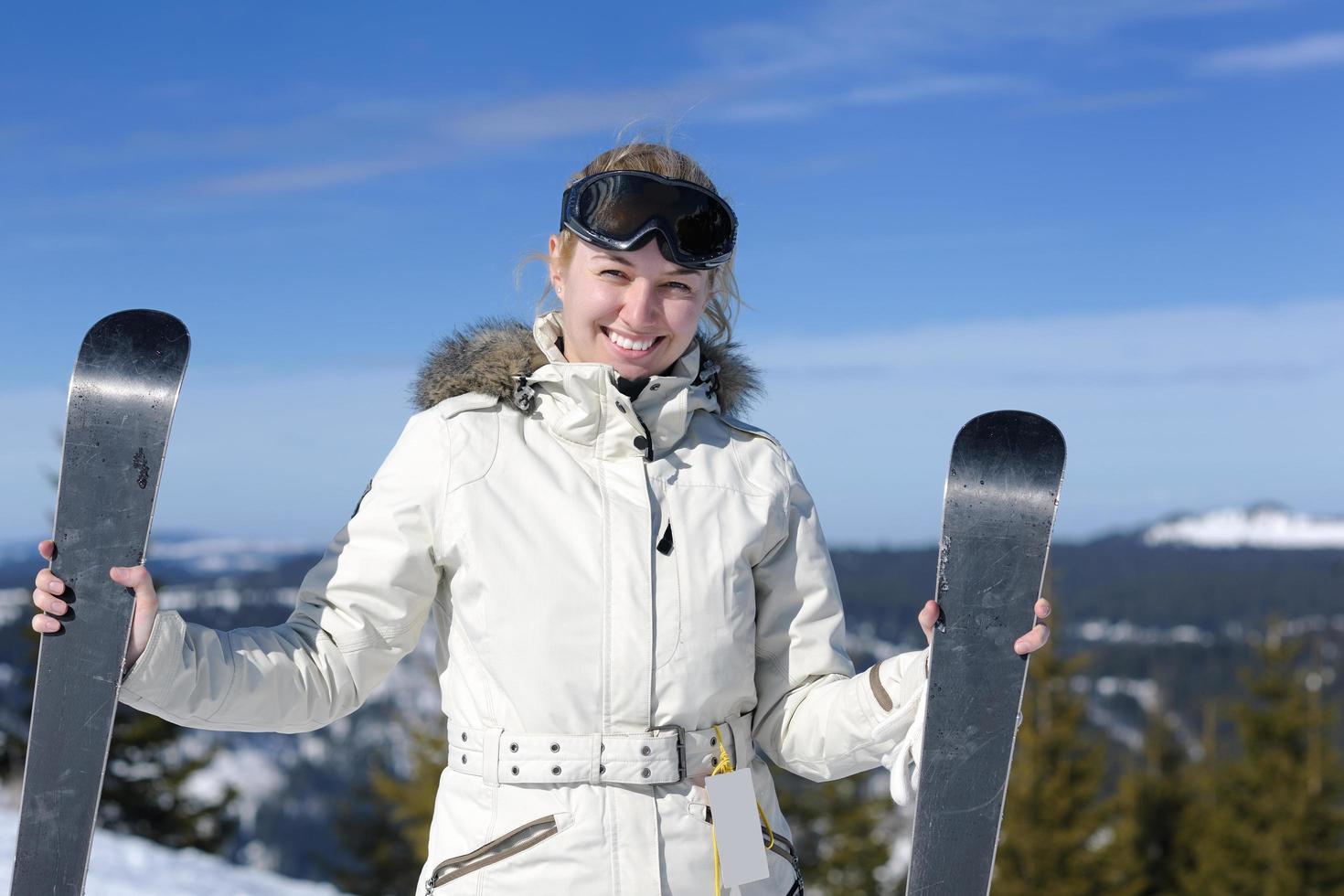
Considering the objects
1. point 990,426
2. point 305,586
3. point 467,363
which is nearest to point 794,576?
point 990,426

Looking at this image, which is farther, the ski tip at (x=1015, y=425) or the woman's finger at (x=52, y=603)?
the ski tip at (x=1015, y=425)

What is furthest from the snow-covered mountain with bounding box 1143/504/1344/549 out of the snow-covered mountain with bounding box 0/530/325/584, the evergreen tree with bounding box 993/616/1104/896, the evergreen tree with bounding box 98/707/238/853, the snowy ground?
the snowy ground

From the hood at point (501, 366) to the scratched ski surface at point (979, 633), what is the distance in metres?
0.43

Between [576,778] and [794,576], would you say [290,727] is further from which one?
[794,576]

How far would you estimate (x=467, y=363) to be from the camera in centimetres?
213

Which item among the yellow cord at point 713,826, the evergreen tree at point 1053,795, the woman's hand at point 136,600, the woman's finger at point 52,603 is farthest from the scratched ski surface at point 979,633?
the evergreen tree at point 1053,795

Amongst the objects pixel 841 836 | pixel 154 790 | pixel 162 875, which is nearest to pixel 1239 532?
pixel 841 836

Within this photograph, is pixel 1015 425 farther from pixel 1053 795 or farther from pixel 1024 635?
pixel 1053 795

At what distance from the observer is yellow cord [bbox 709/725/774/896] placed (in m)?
1.92

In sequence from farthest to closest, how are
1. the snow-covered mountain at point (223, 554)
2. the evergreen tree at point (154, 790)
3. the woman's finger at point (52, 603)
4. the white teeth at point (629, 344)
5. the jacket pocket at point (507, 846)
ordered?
the snow-covered mountain at point (223, 554) < the evergreen tree at point (154, 790) < the white teeth at point (629, 344) < the woman's finger at point (52, 603) < the jacket pocket at point (507, 846)

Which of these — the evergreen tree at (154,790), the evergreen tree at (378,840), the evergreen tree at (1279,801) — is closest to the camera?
the evergreen tree at (154,790)

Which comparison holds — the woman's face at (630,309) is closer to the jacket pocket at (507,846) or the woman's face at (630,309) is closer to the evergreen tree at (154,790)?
the jacket pocket at (507,846)

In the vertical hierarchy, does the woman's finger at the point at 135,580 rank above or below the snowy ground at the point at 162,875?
above

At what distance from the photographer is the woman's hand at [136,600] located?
1.91 m
